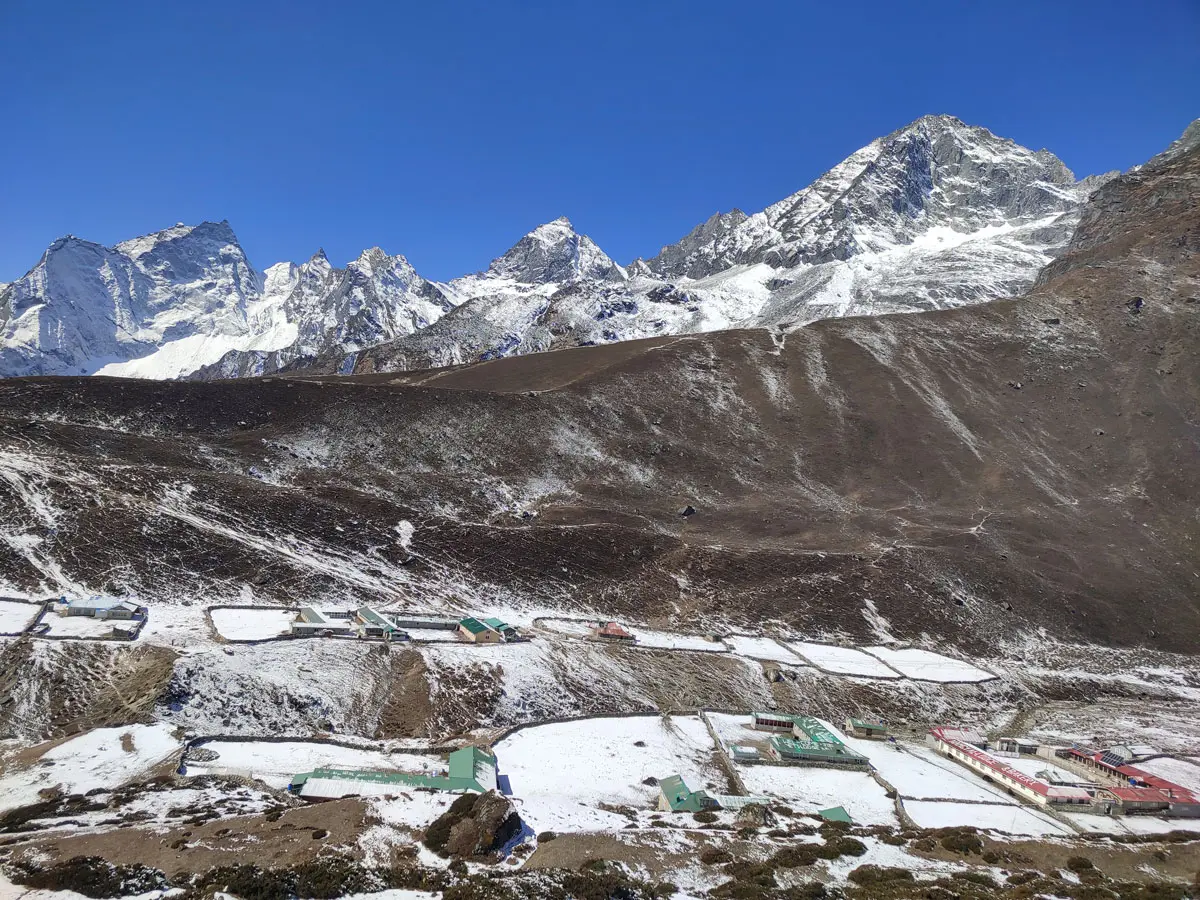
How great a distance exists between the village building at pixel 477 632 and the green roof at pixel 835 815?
25.6 meters

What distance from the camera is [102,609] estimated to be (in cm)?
4562

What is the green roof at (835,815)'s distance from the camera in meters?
34.2

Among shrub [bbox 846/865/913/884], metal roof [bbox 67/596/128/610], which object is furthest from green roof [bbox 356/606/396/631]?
shrub [bbox 846/865/913/884]

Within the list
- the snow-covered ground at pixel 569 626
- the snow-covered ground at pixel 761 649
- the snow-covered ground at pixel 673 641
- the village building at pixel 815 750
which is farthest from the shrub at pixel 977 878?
the snow-covered ground at pixel 569 626

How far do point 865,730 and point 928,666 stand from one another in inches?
689

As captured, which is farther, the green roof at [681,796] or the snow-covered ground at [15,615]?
the snow-covered ground at [15,615]

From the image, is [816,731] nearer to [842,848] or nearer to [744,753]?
[744,753]

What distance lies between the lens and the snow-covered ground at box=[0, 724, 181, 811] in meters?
29.2

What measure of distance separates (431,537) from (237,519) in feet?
57.7

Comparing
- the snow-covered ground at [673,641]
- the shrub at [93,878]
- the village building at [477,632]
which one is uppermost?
the village building at [477,632]

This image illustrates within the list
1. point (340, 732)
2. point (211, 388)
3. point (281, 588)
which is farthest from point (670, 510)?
point (211, 388)

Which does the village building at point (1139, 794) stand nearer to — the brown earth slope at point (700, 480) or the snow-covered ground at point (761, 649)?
the snow-covered ground at point (761, 649)

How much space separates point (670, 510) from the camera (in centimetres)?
8581

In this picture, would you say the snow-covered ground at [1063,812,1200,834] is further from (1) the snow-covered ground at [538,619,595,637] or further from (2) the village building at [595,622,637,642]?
(1) the snow-covered ground at [538,619,595,637]
